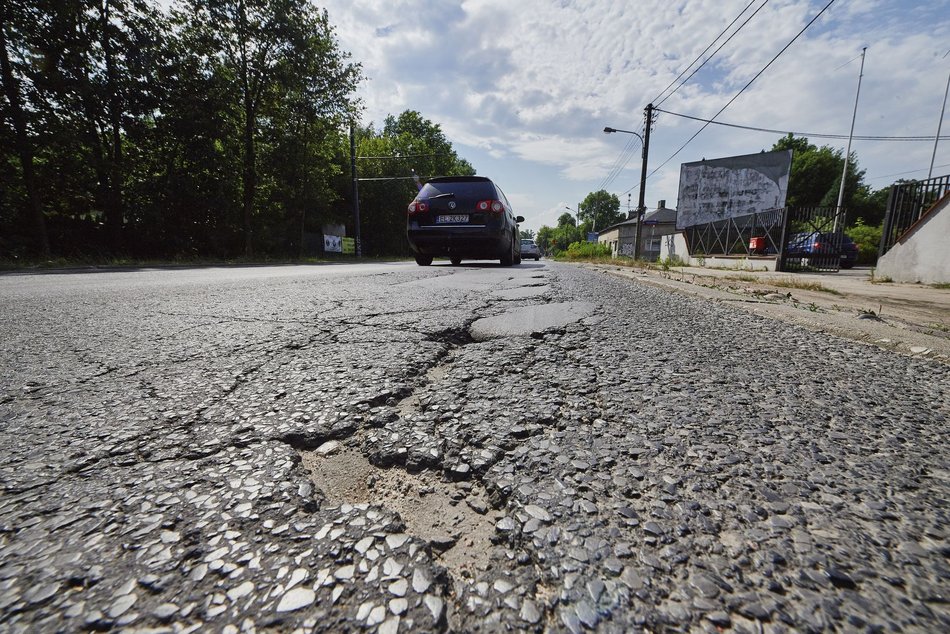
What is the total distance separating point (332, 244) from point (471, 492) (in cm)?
2450

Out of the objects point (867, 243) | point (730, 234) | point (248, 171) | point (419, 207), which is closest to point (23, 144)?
point (248, 171)

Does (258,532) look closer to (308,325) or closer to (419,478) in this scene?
(419,478)

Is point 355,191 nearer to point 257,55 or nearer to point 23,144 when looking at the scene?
point 257,55

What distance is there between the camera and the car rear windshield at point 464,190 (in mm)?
6508

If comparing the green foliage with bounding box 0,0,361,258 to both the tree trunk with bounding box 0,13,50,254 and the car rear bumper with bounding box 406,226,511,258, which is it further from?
the car rear bumper with bounding box 406,226,511,258

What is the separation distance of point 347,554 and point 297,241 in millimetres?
22140

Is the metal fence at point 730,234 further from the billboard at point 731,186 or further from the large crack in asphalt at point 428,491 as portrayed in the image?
the large crack in asphalt at point 428,491

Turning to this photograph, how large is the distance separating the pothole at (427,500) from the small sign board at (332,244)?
23.7 metres

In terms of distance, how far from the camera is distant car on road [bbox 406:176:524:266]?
6469 millimetres

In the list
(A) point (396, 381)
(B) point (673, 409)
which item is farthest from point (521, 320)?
(B) point (673, 409)

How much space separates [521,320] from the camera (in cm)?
226

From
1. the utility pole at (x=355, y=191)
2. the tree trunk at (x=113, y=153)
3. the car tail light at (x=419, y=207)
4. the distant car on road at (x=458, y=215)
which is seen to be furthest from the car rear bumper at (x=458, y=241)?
the utility pole at (x=355, y=191)

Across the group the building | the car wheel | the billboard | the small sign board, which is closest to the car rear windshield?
the car wheel

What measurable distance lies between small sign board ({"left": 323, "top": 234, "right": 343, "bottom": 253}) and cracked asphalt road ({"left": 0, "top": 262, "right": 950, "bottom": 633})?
22611mm
